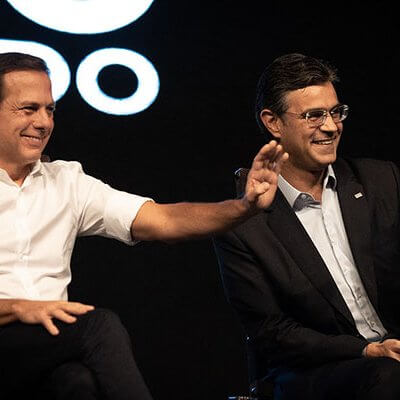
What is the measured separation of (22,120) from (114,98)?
48.2 inches

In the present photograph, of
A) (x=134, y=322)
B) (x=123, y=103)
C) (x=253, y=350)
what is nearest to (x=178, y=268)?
(x=134, y=322)

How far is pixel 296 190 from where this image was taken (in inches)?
131

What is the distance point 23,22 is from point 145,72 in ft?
1.89

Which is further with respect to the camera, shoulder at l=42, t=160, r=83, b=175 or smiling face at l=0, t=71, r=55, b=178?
shoulder at l=42, t=160, r=83, b=175

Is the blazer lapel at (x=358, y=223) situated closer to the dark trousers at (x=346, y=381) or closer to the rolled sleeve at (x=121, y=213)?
the dark trousers at (x=346, y=381)

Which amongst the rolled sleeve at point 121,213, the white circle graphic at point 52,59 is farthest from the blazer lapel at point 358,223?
the white circle graphic at point 52,59

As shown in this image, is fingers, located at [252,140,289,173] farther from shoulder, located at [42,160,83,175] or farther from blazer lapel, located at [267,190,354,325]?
shoulder, located at [42,160,83,175]

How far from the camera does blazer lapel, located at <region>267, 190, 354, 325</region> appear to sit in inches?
123

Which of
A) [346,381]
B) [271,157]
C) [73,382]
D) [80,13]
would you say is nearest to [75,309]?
[73,382]

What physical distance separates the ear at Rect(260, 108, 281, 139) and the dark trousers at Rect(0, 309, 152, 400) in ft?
4.06

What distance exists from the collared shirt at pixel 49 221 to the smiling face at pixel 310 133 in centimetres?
67

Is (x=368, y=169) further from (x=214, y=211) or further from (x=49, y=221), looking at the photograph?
(x=49, y=221)

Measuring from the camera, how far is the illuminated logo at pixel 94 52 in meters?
4.10

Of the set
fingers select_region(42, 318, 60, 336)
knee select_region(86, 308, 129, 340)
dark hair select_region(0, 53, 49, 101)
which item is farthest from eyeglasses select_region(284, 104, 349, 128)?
fingers select_region(42, 318, 60, 336)
